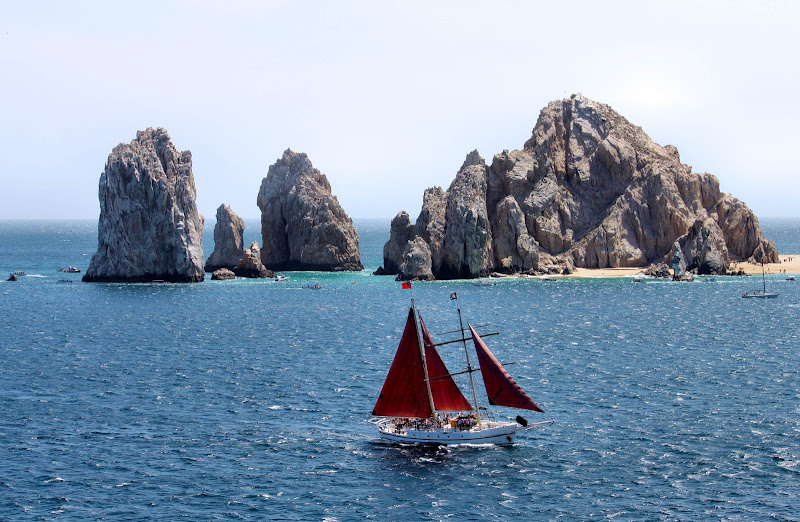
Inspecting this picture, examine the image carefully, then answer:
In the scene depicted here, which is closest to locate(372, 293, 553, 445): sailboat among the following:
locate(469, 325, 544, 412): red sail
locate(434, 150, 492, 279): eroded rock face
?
locate(469, 325, 544, 412): red sail

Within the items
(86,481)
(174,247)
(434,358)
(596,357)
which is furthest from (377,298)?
(86,481)

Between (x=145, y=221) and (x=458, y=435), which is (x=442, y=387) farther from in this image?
(x=145, y=221)

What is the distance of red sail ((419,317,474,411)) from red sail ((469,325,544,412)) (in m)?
2.03

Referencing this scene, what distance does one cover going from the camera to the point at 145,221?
17300 cm

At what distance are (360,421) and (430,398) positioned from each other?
21.3 ft

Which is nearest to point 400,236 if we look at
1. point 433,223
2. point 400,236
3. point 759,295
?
point 400,236

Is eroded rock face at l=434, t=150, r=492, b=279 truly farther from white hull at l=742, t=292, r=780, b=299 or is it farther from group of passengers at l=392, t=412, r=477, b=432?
group of passengers at l=392, t=412, r=477, b=432

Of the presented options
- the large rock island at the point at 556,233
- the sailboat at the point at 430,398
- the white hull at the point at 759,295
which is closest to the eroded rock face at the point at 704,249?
the large rock island at the point at 556,233

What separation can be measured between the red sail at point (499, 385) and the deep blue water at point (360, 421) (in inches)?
103

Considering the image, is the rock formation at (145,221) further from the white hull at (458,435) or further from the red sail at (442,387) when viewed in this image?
the white hull at (458,435)

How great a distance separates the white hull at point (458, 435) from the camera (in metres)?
63.8

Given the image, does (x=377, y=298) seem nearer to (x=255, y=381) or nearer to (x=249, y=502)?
(x=255, y=381)

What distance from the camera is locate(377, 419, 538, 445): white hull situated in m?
63.8

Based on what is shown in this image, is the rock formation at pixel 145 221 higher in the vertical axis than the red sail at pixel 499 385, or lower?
higher
